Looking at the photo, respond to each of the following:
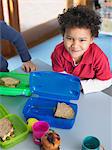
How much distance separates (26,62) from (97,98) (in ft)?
1.29

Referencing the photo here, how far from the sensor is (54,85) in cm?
90

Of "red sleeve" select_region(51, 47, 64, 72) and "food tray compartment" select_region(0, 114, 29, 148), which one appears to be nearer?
"food tray compartment" select_region(0, 114, 29, 148)

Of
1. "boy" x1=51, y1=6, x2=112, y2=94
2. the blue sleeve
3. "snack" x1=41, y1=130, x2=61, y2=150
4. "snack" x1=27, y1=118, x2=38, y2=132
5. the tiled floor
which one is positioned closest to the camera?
"snack" x1=41, y1=130, x2=61, y2=150

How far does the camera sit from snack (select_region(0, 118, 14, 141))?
0.76m

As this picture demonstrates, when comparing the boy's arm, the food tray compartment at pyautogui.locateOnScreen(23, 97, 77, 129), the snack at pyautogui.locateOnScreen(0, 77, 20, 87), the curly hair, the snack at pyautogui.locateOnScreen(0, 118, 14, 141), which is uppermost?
the curly hair

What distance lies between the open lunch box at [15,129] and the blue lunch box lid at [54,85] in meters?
0.12

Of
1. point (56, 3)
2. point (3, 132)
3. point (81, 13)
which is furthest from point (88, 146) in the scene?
point (56, 3)

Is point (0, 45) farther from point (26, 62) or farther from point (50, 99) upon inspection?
point (50, 99)

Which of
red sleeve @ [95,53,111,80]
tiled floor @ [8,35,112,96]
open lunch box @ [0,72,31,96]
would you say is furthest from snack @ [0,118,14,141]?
tiled floor @ [8,35,112,96]

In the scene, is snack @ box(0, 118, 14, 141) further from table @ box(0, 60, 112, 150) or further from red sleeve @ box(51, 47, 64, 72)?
red sleeve @ box(51, 47, 64, 72)

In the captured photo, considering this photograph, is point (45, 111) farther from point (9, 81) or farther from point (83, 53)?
point (83, 53)

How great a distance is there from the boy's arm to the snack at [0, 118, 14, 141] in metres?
0.32

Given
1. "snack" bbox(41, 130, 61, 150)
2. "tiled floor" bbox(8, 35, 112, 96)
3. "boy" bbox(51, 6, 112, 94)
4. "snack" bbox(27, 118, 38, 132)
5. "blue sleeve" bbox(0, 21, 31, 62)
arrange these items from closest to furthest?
1. "snack" bbox(41, 130, 61, 150)
2. "snack" bbox(27, 118, 38, 132)
3. "boy" bbox(51, 6, 112, 94)
4. "blue sleeve" bbox(0, 21, 31, 62)
5. "tiled floor" bbox(8, 35, 112, 96)

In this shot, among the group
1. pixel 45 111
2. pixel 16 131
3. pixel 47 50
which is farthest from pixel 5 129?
pixel 47 50
